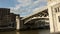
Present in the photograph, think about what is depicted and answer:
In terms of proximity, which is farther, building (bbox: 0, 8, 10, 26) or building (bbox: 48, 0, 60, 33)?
building (bbox: 0, 8, 10, 26)

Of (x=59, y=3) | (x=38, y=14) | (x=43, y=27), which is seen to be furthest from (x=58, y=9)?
(x=43, y=27)

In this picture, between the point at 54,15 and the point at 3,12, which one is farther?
the point at 3,12

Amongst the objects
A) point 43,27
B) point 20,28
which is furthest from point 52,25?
point 43,27

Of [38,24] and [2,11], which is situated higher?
A: [2,11]

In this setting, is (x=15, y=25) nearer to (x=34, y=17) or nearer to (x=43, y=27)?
(x=43, y=27)

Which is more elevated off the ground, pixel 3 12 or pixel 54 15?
pixel 3 12

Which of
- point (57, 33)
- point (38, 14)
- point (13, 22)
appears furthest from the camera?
point (13, 22)

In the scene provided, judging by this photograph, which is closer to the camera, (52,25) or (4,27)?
(52,25)

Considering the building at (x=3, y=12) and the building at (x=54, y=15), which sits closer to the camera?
the building at (x=54, y=15)

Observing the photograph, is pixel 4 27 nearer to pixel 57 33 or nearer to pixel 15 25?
pixel 15 25

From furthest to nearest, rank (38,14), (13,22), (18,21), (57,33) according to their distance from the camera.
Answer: (13,22), (18,21), (38,14), (57,33)

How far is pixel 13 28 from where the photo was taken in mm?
9859

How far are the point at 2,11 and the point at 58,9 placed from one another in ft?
20.1

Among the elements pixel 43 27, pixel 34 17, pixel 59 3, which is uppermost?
pixel 59 3
